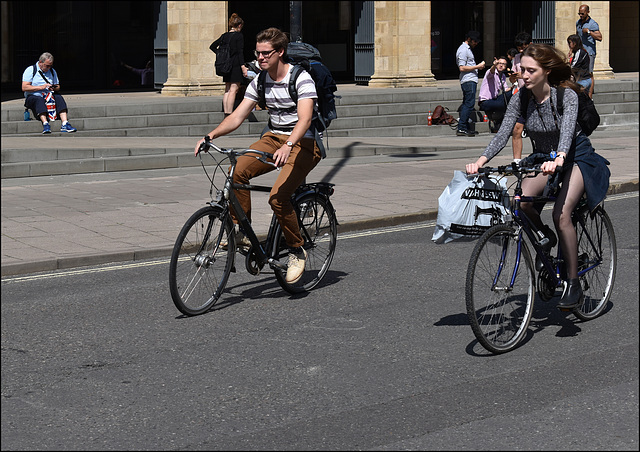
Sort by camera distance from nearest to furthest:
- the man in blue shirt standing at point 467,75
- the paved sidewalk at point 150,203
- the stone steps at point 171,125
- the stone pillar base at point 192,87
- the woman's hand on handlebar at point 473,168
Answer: the woman's hand on handlebar at point 473,168 < the paved sidewalk at point 150,203 < the stone steps at point 171,125 < the man in blue shirt standing at point 467,75 < the stone pillar base at point 192,87

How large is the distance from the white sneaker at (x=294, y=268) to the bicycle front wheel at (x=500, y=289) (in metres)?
1.85

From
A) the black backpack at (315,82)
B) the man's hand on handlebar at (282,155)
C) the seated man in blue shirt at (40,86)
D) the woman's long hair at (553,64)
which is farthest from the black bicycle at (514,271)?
the seated man in blue shirt at (40,86)

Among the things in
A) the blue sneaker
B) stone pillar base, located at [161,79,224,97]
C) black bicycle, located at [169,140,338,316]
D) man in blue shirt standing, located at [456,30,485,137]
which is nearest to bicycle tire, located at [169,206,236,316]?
black bicycle, located at [169,140,338,316]

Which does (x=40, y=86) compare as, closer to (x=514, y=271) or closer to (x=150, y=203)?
(x=150, y=203)

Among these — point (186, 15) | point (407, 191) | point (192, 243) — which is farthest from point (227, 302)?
point (186, 15)

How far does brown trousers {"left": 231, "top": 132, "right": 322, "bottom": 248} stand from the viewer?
724 cm

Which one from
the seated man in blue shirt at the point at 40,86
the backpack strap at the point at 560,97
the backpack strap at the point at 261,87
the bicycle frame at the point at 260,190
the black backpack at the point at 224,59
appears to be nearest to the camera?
the backpack strap at the point at 560,97

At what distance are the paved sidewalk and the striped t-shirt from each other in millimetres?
1372

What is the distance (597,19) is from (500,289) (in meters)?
24.4

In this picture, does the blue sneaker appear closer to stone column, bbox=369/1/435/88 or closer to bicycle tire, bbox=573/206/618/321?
stone column, bbox=369/1/435/88

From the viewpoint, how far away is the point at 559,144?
6.11 m

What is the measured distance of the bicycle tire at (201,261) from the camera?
6.83 m

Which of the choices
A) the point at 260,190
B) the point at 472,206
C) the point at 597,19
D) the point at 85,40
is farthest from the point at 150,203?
the point at 597,19

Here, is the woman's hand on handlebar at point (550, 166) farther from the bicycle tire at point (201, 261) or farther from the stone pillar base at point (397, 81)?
the stone pillar base at point (397, 81)
